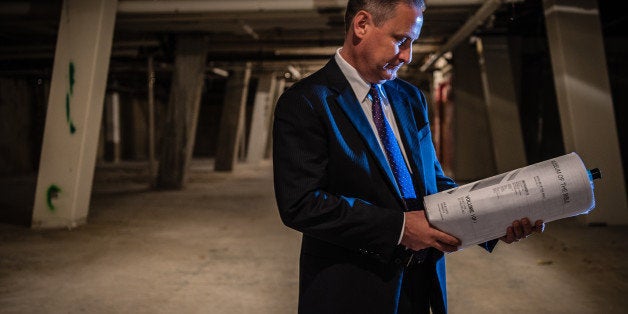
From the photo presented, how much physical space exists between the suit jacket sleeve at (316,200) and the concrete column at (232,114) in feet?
48.3

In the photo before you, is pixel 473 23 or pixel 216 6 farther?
pixel 473 23

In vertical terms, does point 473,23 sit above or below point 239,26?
below

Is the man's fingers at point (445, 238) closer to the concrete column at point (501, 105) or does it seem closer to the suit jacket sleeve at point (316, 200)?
the suit jacket sleeve at point (316, 200)

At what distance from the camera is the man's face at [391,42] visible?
4.84 ft

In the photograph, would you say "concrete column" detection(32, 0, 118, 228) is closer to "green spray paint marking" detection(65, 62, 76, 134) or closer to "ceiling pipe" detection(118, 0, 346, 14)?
"green spray paint marking" detection(65, 62, 76, 134)

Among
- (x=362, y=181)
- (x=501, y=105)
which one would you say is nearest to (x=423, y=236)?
(x=362, y=181)

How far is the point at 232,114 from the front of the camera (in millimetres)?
16047

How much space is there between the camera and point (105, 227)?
22.2 ft

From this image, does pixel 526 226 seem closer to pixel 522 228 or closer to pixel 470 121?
pixel 522 228

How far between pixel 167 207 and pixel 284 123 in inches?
299

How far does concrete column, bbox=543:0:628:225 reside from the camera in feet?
21.3

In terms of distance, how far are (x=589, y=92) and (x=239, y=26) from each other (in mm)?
6472

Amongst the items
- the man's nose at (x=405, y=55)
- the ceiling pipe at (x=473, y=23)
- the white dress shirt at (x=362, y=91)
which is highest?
the ceiling pipe at (x=473, y=23)

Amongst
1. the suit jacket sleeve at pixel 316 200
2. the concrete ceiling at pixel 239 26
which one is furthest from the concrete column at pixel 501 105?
the suit jacket sleeve at pixel 316 200
